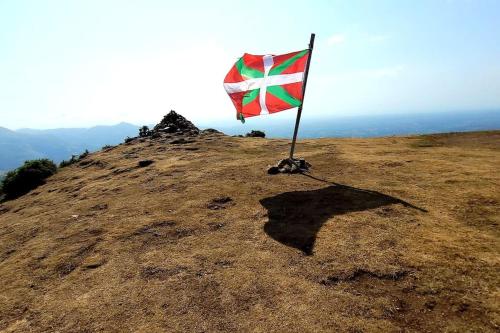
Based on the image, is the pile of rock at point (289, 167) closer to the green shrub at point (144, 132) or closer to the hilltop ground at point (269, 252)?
the hilltop ground at point (269, 252)

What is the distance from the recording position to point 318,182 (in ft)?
71.5

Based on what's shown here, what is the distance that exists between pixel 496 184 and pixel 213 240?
44.0ft

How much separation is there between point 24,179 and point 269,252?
95.2 ft

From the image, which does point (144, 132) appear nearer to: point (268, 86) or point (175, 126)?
point (175, 126)

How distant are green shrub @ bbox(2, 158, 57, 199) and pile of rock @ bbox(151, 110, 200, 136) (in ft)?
42.9

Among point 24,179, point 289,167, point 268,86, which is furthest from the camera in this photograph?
point 24,179

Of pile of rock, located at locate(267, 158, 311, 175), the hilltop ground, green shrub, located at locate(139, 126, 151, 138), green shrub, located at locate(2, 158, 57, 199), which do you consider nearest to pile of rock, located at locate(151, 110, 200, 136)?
green shrub, located at locate(139, 126, 151, 138)

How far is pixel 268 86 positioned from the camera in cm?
2178

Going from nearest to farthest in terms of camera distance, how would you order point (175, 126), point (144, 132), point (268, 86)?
point (268, 86) < point (175, 126) < point (144, 132)

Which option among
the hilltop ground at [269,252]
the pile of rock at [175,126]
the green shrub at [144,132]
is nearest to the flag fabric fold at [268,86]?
the hilltop ground at [269,252]

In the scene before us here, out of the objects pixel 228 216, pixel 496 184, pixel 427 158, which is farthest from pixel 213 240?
pixel 427 158

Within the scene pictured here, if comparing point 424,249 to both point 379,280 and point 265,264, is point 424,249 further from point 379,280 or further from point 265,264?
point 265,264

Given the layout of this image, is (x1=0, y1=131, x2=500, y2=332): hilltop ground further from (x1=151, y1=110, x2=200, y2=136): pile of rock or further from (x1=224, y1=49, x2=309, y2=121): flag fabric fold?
(x1=151, y1=110, x2=200, y2=136): pile of rock

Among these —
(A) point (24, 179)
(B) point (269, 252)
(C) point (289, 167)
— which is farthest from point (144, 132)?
(B) point (269, 252)
